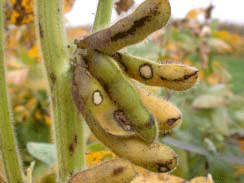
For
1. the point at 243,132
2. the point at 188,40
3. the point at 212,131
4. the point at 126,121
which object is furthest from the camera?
the point at 188,40

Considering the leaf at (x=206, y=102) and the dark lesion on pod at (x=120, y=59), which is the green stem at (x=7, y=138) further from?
the leaf at (x=206, y=102)

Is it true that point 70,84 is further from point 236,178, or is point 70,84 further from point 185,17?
point 185,17

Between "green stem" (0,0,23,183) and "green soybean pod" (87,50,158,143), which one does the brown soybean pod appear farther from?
"green stem" (0,0,23,183)

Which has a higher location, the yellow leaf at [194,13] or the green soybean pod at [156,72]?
the green soybean pod at [156,72]

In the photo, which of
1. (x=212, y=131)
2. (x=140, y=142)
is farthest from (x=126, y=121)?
(x=212, y=131)

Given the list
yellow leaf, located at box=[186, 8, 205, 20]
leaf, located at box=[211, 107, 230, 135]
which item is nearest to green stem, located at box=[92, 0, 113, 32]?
leaf, located at box=[211, 107, 230, 135]

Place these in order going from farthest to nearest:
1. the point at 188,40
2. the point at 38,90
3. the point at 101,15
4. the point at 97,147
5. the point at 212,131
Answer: the point at 188,40 < the point at 38,90 < the point at 212,131 < the point at 97,147 < the point at 101,15

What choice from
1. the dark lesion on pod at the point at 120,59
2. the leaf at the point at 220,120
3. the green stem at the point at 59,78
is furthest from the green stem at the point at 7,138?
the leaf at the point at 220,120
